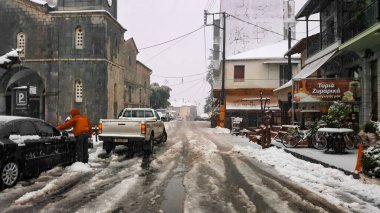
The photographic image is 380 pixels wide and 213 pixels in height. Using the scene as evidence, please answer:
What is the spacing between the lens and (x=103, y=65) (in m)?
32.5

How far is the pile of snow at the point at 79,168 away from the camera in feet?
33.6

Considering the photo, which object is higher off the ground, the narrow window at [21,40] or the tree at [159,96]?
the narrow window at [21,40]

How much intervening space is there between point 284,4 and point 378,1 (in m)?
40.2

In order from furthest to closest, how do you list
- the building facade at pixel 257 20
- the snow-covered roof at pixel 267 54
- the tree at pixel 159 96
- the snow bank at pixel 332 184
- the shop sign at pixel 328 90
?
the tree at pixel 159 96, the building facade at pixel 257 20, the snow-covered roof at pixel 267 54, the shop sign at pixel 328 90, the snow bank at pixel 332 184

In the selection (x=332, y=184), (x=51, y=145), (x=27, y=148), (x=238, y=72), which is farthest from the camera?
(x=238, y=72)

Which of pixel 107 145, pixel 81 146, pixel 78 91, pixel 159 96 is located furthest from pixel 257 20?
pixel 81 146

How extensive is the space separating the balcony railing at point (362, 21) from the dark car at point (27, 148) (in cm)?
1277

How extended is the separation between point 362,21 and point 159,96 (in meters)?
65.6

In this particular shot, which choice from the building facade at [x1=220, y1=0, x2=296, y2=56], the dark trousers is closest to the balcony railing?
the dark trousers

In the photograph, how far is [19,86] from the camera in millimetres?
34969

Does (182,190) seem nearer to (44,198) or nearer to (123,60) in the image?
(44,198)

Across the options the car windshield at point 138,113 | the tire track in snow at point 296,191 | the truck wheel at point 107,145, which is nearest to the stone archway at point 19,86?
the car windshield at point 138,113

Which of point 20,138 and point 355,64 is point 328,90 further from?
point 20,138

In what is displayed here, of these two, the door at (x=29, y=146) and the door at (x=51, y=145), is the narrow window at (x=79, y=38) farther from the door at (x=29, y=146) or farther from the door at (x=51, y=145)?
the door at (x=29, y=146)
